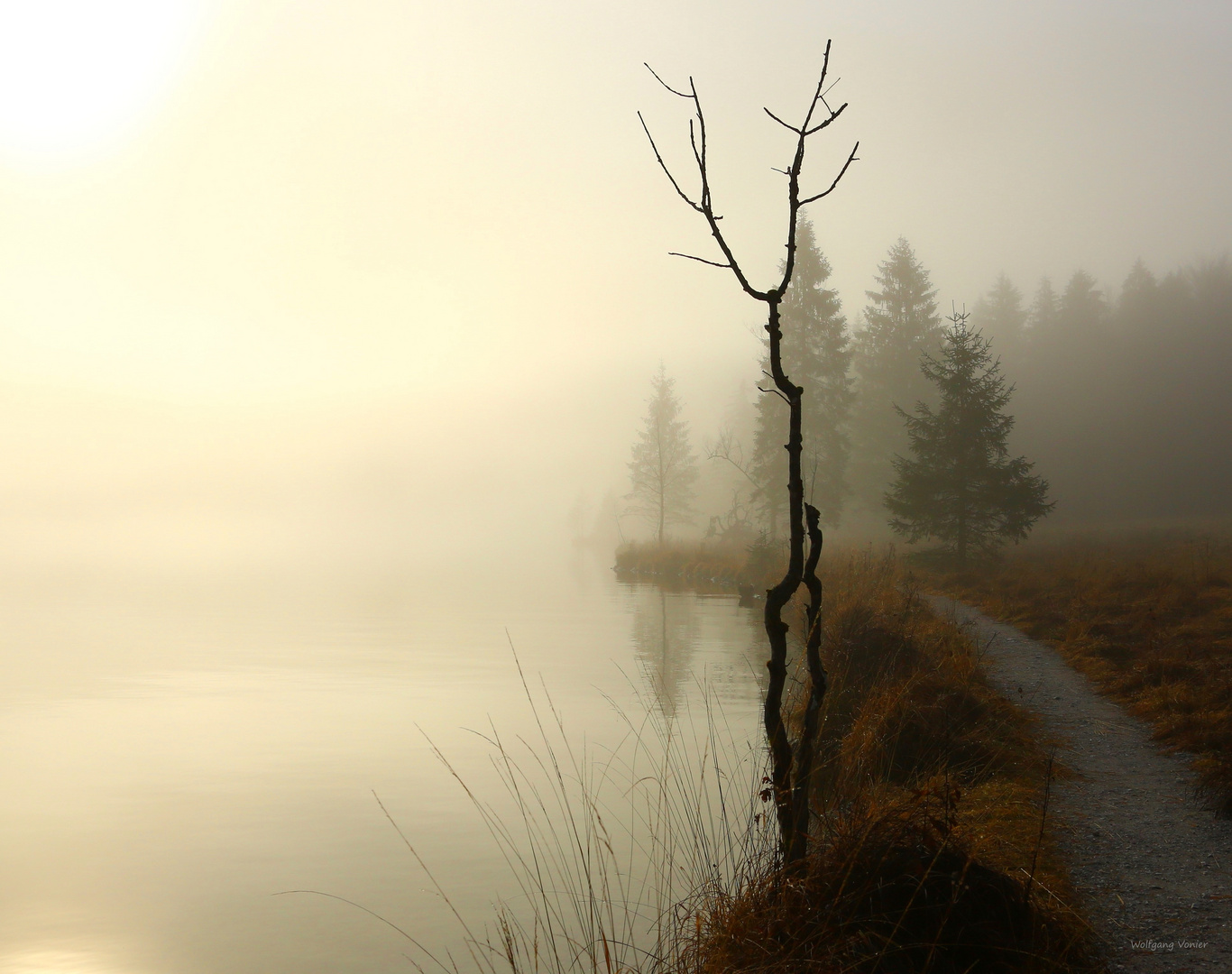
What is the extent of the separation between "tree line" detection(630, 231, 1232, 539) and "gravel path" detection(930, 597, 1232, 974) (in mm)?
16059

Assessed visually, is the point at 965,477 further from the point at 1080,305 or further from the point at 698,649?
the point at 1080,305

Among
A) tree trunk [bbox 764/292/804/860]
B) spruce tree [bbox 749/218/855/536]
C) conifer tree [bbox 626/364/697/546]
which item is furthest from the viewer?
conifer tree [bbox 626/364/697/546]

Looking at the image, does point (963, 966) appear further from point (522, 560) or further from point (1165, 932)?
point (522, 560)

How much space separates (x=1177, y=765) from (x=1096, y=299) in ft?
215

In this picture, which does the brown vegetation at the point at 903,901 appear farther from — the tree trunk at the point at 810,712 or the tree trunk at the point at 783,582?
the tree trunk at the point at 783,582

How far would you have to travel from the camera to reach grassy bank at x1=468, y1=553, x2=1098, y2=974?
3611mm

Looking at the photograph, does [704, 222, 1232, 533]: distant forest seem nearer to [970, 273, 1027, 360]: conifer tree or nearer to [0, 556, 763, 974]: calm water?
[970, 273, 1027, 360]: conifer tree

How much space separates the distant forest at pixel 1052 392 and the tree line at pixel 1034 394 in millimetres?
95

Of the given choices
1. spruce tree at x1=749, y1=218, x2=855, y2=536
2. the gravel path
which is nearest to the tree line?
spruce tree at x1=749, y1=218, x2=855, y2=536

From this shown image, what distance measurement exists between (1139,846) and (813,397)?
30.0 metres

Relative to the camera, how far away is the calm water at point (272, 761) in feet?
19.4

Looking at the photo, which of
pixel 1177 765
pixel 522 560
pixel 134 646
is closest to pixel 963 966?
pixel 1177 765

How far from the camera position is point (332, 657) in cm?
1745

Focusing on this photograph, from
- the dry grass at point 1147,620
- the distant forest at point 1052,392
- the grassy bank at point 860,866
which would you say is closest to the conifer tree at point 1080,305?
the distant forest at point 1052,392
